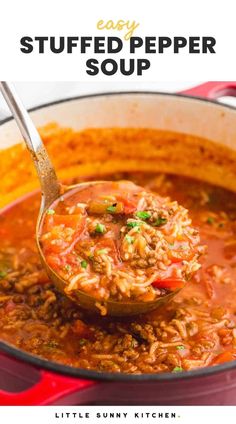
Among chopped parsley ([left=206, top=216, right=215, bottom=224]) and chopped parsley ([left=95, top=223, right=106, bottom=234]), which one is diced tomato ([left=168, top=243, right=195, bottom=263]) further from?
chopped parsley ([left=206, top=216, right=215, bottom=224])

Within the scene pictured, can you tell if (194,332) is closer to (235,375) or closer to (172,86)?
(235,375)

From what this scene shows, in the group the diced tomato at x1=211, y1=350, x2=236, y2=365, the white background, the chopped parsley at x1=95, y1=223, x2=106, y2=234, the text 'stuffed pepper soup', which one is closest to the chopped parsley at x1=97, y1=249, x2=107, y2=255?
the text 'stuffed pepper soup'

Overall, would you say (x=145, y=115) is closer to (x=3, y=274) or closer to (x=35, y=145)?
(x=35, y=145)

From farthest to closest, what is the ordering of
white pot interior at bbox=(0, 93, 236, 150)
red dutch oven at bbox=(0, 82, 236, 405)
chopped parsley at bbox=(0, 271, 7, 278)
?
1. white pot interior at bbox=(0, 93, 236, 150)
2. chopped parsley at bbox=(0, 271, 7, 278)
3. red dutch oven at bbox=(0, 82, 236, 405)

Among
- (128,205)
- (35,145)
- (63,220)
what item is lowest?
(63,220)

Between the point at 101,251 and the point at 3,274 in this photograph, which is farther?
the point at 3,274

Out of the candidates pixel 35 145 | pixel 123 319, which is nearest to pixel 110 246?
pixel 123 319
